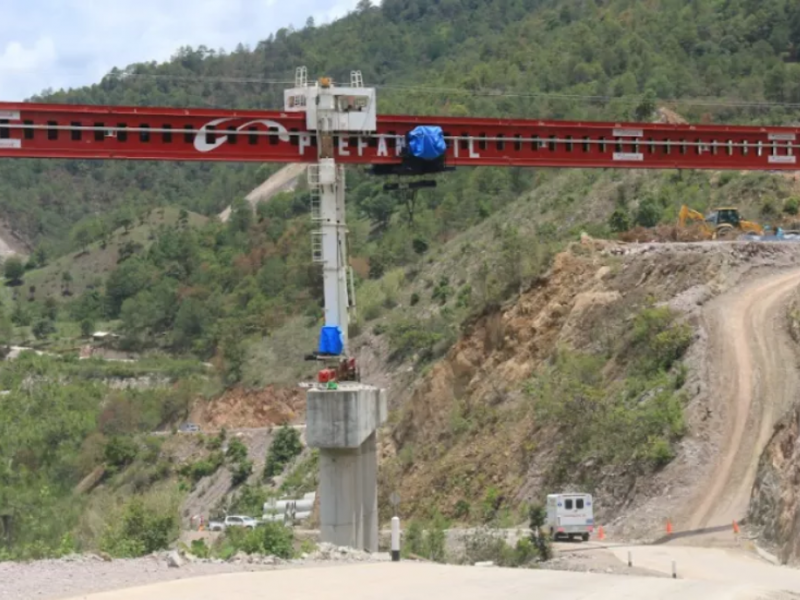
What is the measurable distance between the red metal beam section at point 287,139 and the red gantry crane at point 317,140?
0.09ft

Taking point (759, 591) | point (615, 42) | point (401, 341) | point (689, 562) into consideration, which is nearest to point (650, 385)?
point (689, 562)

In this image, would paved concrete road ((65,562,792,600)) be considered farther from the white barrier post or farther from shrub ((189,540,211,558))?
shrub ((189,540,211,558))

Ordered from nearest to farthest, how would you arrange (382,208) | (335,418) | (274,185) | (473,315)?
(335,418)
(473,315)
(382,208)
(274,185)

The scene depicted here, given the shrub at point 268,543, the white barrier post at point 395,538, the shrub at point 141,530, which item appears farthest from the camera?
the shrub at point 141,530

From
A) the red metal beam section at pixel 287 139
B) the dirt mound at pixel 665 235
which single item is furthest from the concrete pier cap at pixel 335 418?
the dirt mound at pixel 665 235

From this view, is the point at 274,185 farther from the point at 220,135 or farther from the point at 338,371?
the point at 338,371

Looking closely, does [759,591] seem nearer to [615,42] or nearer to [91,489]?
[91,489]

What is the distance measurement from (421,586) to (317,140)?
23.5 meters

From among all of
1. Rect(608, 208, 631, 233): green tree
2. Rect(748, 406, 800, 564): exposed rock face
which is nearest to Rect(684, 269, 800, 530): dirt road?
Rect(748, 406, 800, 564): exposed rock face

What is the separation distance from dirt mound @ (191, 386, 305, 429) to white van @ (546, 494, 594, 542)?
154 feet

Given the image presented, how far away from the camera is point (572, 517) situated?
135 ft

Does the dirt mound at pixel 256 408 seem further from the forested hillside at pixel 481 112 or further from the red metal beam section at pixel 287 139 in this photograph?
the red metal beam section at pixel 287 139

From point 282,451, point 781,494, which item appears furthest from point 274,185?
point 781,494

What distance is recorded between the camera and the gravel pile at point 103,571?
20.7m
